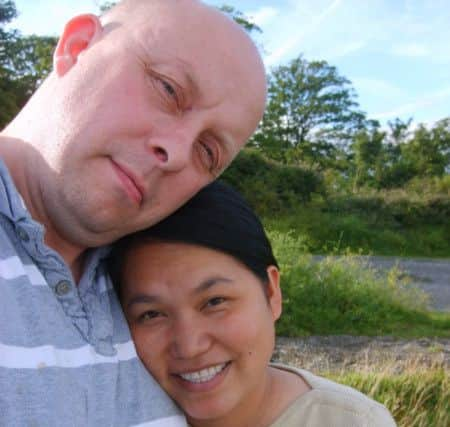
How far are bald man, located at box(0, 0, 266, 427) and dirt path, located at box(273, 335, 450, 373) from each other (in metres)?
4.72

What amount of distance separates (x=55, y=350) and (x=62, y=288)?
0.62 feet

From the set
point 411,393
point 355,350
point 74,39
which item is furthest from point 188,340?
point 355,350

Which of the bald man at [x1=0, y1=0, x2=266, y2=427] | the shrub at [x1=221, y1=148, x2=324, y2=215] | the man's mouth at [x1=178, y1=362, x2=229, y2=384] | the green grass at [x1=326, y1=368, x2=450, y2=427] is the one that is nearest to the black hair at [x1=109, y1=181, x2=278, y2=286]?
the bald man at [x1=0, y1=0, x2=266, y2=427]

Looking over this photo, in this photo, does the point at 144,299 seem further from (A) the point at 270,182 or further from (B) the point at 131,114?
(A) the point at 270,182

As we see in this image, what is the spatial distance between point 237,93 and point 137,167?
39 cm

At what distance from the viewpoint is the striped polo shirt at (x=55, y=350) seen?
1.23 m

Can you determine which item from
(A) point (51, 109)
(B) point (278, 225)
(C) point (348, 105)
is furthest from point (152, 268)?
(C) point (348, 105)

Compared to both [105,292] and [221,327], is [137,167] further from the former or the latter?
[221,327]

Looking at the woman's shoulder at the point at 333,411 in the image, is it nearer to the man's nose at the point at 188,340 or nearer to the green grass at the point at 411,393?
the man's nose at the point at 188,340

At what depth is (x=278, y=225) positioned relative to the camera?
17812 millimetres

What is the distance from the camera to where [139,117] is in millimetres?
1479

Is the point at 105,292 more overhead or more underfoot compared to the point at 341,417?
more overhead

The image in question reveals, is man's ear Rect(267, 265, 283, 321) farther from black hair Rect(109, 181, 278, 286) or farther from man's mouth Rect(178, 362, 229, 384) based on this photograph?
man's mouth Rect(178, 362, 229, 384)

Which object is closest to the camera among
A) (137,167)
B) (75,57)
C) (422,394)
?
(137,167)
